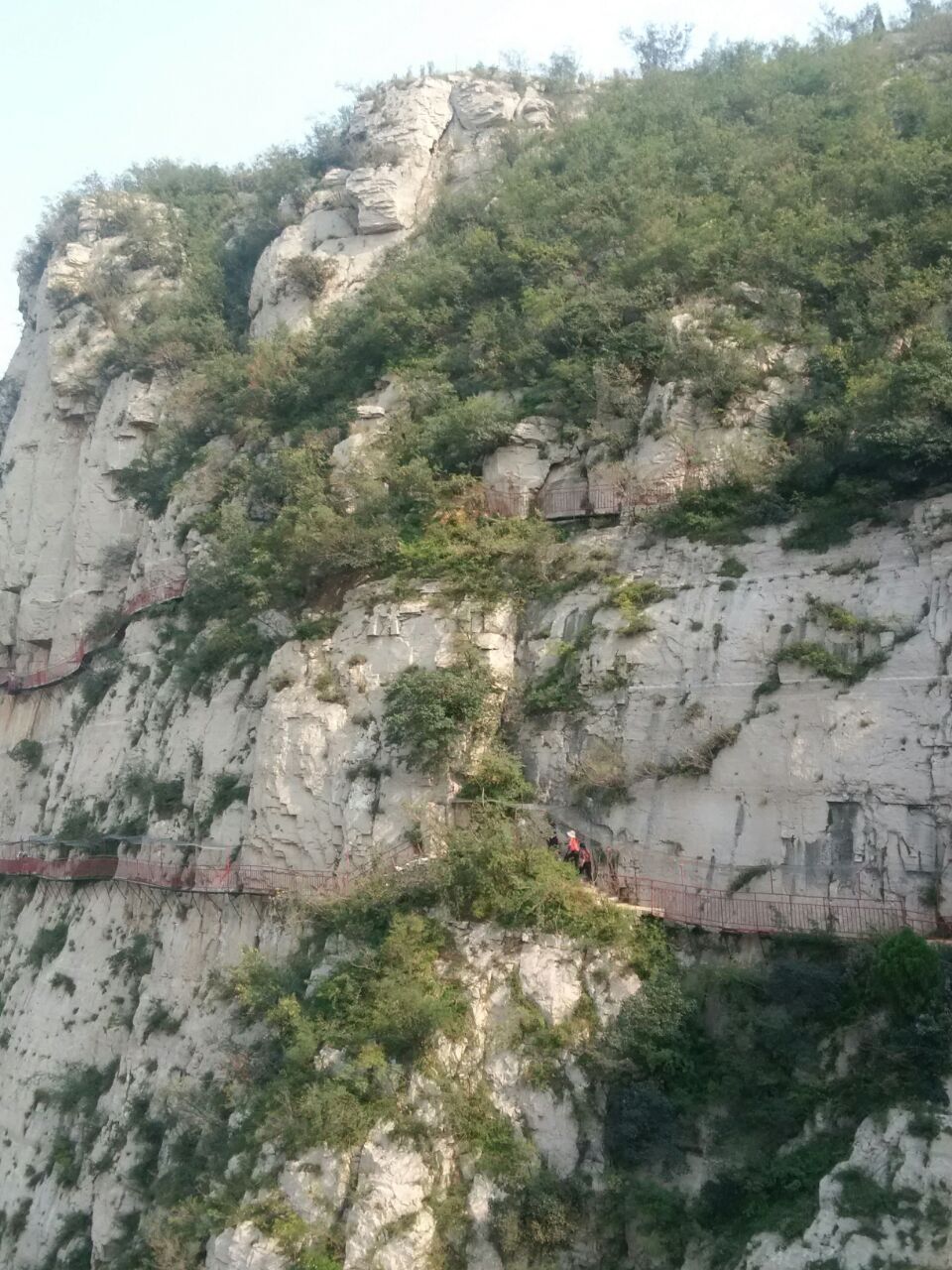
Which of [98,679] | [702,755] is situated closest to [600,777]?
[702,755]

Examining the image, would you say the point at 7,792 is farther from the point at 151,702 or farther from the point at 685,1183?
the point at 685,1183

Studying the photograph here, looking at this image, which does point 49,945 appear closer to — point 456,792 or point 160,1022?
point 160,1022

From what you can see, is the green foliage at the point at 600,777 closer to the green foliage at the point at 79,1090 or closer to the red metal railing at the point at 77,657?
the green foliage at the point at 79,1090

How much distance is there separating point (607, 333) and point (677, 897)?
1279 centimetres

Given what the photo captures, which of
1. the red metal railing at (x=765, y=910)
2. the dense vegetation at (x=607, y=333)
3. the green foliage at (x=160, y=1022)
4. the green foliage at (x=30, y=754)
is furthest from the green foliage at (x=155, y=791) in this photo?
the red metal railing at (x=765, y=910)

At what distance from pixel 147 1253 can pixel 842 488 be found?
15.9 m

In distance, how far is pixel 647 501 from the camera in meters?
20.0

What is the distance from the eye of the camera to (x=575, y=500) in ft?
68.7

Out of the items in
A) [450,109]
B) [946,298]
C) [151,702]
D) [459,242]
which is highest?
[450,109]

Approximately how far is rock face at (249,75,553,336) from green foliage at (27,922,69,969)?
1812cm

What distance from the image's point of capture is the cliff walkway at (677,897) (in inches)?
565

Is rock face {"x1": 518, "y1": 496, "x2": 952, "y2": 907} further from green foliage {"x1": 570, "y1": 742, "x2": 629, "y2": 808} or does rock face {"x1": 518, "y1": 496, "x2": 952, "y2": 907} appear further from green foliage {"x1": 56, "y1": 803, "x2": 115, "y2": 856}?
green foliage {"x1": 56, "y1": 803, "x2": 115, "y2": 856}

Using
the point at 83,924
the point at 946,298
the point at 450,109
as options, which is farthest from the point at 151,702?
the point at 450,109

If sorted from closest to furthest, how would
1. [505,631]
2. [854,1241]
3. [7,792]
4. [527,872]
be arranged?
[854,1241] → [527,872] → [505,631] → [7,792]
